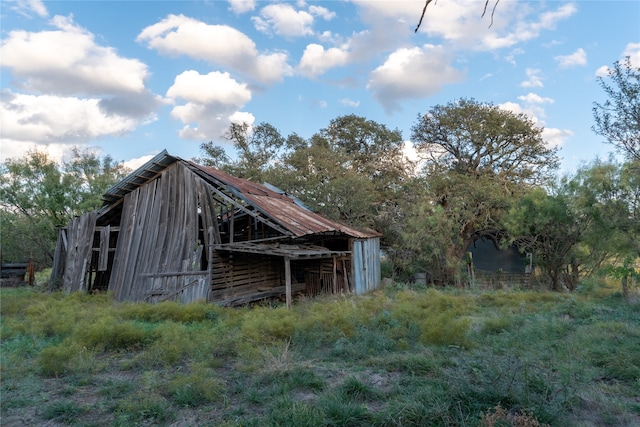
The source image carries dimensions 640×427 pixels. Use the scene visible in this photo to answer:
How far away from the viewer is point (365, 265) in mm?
16312

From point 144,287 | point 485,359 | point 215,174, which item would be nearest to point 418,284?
point 215,174

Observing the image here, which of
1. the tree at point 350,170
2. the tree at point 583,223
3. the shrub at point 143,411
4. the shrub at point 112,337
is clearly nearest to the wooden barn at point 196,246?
the tree at point 350,170

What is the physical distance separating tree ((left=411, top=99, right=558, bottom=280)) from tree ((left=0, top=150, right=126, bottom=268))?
1596cm

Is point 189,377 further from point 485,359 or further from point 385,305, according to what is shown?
point 385,305

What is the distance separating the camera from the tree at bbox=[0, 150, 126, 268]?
19.2m

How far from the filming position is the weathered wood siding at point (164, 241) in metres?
12.9

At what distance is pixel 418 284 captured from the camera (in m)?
17.6

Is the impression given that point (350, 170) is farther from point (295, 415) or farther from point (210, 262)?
point (295, 415)

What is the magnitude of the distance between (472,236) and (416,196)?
328 cm

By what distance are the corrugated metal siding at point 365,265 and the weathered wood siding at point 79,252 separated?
32.0 feet

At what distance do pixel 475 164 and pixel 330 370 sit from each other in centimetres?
1721

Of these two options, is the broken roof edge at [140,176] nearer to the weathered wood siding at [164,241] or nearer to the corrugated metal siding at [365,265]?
the weathered wood siding at [164,241]

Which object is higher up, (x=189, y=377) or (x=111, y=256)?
(x=111, y=256)

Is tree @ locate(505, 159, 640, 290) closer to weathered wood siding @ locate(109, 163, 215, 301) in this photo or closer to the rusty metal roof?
the rusty metal roof
